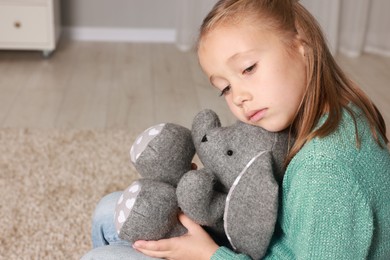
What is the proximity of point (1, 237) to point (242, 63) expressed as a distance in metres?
0.92

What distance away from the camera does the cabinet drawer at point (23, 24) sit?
297 cm

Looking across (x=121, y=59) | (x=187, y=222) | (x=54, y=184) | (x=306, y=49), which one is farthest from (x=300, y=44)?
(x=121, y=59)

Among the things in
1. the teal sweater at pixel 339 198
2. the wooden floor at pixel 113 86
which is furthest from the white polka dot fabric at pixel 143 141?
the wooden floor at pixel 113 86

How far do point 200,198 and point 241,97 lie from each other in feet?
0.53

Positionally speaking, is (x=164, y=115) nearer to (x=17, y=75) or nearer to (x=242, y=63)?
(x=17, y=75)

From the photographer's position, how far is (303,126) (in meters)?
0.85

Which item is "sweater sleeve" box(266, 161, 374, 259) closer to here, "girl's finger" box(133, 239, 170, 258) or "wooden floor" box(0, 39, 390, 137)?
"girl's finger" box(133, 239, 170, 258)

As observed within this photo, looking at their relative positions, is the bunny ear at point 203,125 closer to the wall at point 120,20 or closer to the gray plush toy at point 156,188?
the gray plush toy at point 156,188

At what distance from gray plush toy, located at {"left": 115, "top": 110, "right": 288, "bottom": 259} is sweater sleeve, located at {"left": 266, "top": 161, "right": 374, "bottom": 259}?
0.07 m

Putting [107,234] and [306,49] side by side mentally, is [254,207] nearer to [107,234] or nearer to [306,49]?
[306,49]

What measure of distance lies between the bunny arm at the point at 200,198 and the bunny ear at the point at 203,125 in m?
0.09

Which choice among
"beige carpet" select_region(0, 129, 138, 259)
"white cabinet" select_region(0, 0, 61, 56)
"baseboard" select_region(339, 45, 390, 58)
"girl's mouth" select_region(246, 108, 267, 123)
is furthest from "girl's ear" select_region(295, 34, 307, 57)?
"baseboard" select_region(339, 45, 390, 58)

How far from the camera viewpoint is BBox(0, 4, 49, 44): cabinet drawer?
9.75ft

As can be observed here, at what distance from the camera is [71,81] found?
272cm
